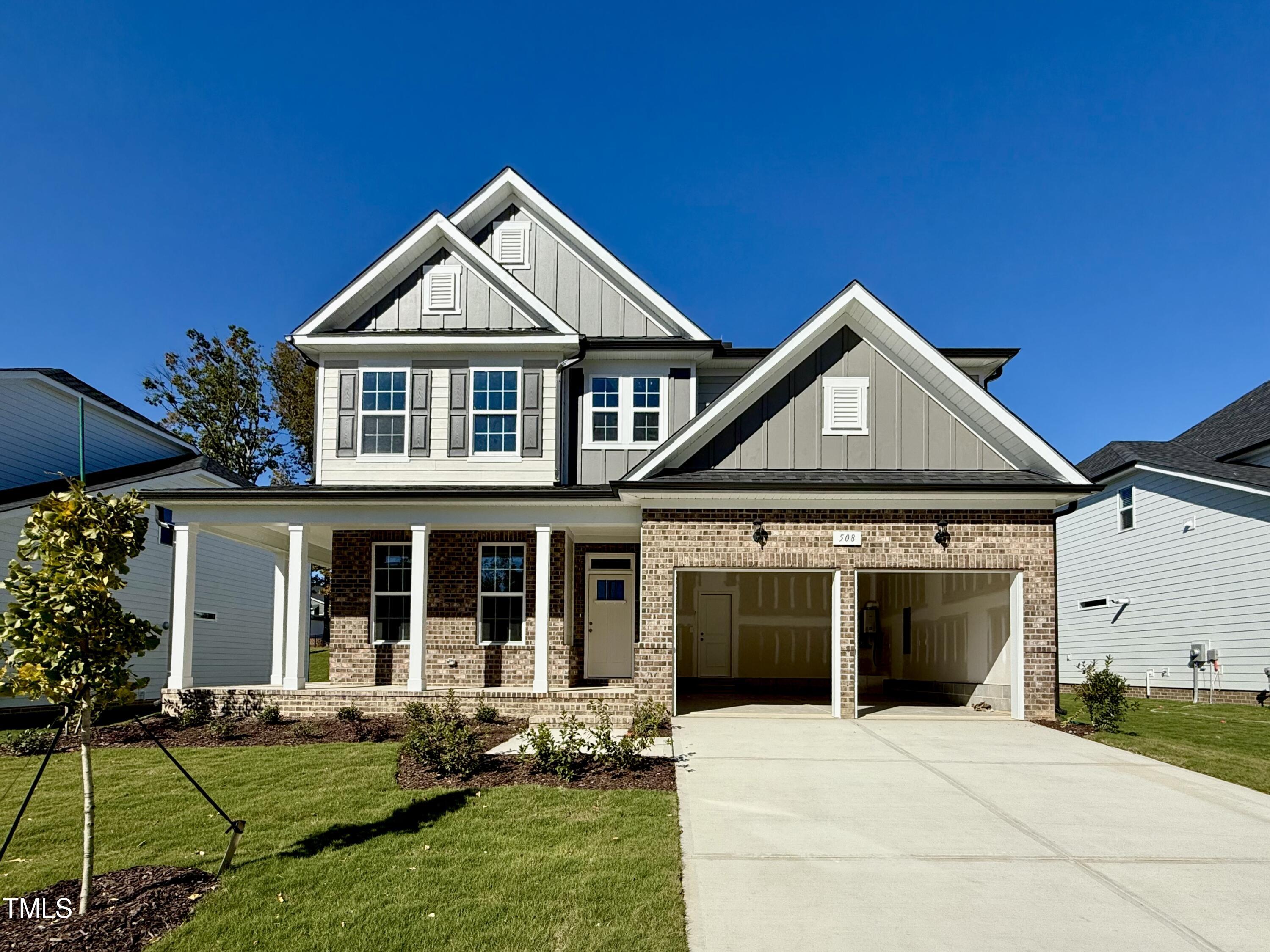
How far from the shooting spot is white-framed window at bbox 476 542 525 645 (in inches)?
631

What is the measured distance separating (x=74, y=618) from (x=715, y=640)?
15090 mm

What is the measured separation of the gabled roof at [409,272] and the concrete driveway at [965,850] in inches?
331

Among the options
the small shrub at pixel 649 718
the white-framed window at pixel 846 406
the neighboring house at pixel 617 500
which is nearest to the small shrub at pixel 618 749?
the small shrub at pixel 649 718

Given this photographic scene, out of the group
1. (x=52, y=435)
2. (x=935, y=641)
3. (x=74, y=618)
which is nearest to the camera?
(x=74, y=618)

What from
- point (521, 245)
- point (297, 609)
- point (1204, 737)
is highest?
point (521, 245)

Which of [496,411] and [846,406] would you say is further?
[496,411]

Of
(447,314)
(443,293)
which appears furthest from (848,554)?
(443,293)

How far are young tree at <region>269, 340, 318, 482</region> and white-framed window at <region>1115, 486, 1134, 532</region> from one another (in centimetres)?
2922

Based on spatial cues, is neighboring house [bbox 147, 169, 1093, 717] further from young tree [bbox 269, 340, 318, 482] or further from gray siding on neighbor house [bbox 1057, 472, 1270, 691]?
young tree [bbox 269, 340, 318, 482]

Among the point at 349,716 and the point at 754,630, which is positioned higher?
the point at 754,630

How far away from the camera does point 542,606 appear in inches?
570

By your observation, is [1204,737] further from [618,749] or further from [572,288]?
[572,288]

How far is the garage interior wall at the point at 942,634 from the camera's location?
47.4ft

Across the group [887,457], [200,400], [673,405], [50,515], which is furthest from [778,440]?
[200,400]
